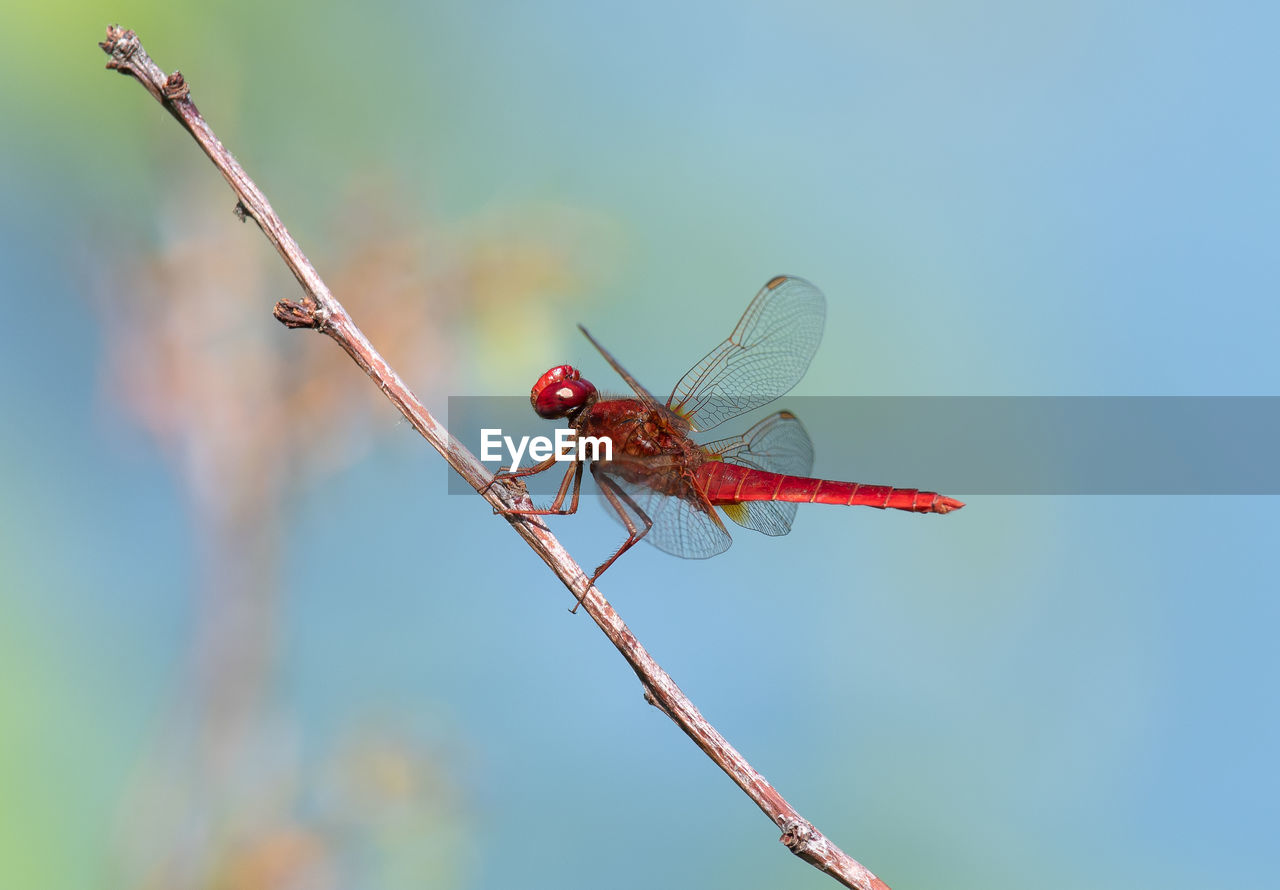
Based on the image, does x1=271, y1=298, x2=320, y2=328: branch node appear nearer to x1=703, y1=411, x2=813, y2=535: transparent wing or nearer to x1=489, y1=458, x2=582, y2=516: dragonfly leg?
x1=489, y1=458, x2=582, y2=516: dragonfly leg

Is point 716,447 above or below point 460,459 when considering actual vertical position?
above

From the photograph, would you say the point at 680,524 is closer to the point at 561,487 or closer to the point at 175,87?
the point at 561,487

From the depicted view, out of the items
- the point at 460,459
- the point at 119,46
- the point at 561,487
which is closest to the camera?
the point at 119,46

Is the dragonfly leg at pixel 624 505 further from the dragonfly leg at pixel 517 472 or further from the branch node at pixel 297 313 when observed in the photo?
the branch node at pixel 297 313

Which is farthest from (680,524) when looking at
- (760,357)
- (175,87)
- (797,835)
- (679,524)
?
(175,87)

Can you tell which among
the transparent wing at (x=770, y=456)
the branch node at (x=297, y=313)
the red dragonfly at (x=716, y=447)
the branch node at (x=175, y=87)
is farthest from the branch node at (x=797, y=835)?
the branch node at (x=175, y=87)

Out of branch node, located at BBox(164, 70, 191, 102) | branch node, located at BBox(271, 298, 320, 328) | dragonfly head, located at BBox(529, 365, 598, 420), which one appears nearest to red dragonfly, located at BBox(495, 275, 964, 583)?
dragonfly head, located at BBox(529, 365, 598, 420)

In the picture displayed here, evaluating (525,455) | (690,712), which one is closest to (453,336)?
(525,455)
